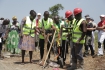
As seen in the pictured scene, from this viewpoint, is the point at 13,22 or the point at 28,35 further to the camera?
the point at 13,22

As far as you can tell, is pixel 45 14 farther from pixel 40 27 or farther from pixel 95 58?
pixel 95 58

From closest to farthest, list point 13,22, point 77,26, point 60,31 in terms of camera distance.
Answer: point 77,26
point 60,31
point 13,22

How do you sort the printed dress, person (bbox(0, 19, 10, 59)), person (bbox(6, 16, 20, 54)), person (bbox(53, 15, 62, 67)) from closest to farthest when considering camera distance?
person (bbox(53, 15, 62, 67))
person (bbox(0, 19, 10, 59))
person (bbox(6, 16, 20, 54))
the printed dress

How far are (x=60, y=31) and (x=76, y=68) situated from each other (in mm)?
1582

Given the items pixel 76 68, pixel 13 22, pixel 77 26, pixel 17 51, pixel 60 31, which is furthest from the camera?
pixel 17 51

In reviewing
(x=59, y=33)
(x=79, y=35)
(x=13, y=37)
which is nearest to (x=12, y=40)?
(x=13, y=37)

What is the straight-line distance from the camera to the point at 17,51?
11078 millimetres

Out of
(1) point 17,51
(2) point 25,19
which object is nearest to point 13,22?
(1) point 17,51

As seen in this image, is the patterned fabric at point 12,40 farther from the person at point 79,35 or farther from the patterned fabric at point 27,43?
the person at point 79,35

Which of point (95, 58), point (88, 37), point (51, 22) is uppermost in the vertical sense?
point (51, 22)

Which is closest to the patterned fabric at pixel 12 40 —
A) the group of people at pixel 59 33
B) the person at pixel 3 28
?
the group of people at pixel 59 33

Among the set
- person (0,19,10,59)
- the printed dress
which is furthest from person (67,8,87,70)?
the printed dress

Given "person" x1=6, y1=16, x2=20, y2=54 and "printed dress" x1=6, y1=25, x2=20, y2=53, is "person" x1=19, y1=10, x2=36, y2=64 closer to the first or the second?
"person" x1=6, y1=16, x2=20, y2=54

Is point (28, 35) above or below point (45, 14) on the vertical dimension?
below
